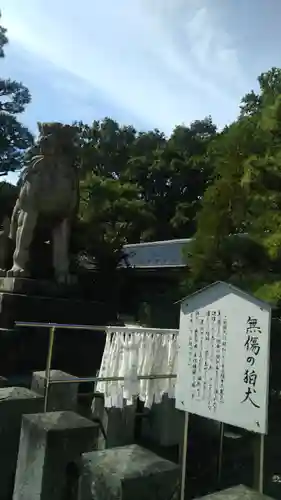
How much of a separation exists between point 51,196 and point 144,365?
385 centimetres

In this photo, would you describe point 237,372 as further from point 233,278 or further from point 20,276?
point 20,276

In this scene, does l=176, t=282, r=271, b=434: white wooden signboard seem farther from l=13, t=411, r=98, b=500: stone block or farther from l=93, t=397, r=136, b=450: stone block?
l=93, t=397, r=136, b=450: stone block

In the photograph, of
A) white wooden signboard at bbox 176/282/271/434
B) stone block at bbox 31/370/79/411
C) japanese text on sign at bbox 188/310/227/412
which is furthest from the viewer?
stone block at bbox 31/370/79/411

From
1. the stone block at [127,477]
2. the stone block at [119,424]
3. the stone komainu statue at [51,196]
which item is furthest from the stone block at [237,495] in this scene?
the stone komainu statue at [51,196]

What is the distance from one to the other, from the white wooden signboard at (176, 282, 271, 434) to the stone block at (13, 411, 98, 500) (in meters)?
0.59

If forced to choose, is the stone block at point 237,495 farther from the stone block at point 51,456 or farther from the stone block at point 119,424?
the stone block at point 119,424

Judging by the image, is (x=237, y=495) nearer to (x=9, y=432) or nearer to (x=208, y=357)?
(x=208, y=357)

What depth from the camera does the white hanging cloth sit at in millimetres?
3691

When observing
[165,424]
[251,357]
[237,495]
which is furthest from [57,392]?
[237,495]

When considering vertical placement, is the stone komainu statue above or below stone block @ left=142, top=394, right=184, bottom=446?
above

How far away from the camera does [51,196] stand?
22.5 ft

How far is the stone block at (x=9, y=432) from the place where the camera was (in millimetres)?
2992

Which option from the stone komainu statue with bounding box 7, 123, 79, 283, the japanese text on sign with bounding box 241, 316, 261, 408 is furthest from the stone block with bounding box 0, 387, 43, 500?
the stone komainu statue with bounding box 7, 123, 79, 283

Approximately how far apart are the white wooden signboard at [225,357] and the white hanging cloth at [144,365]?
114cm
